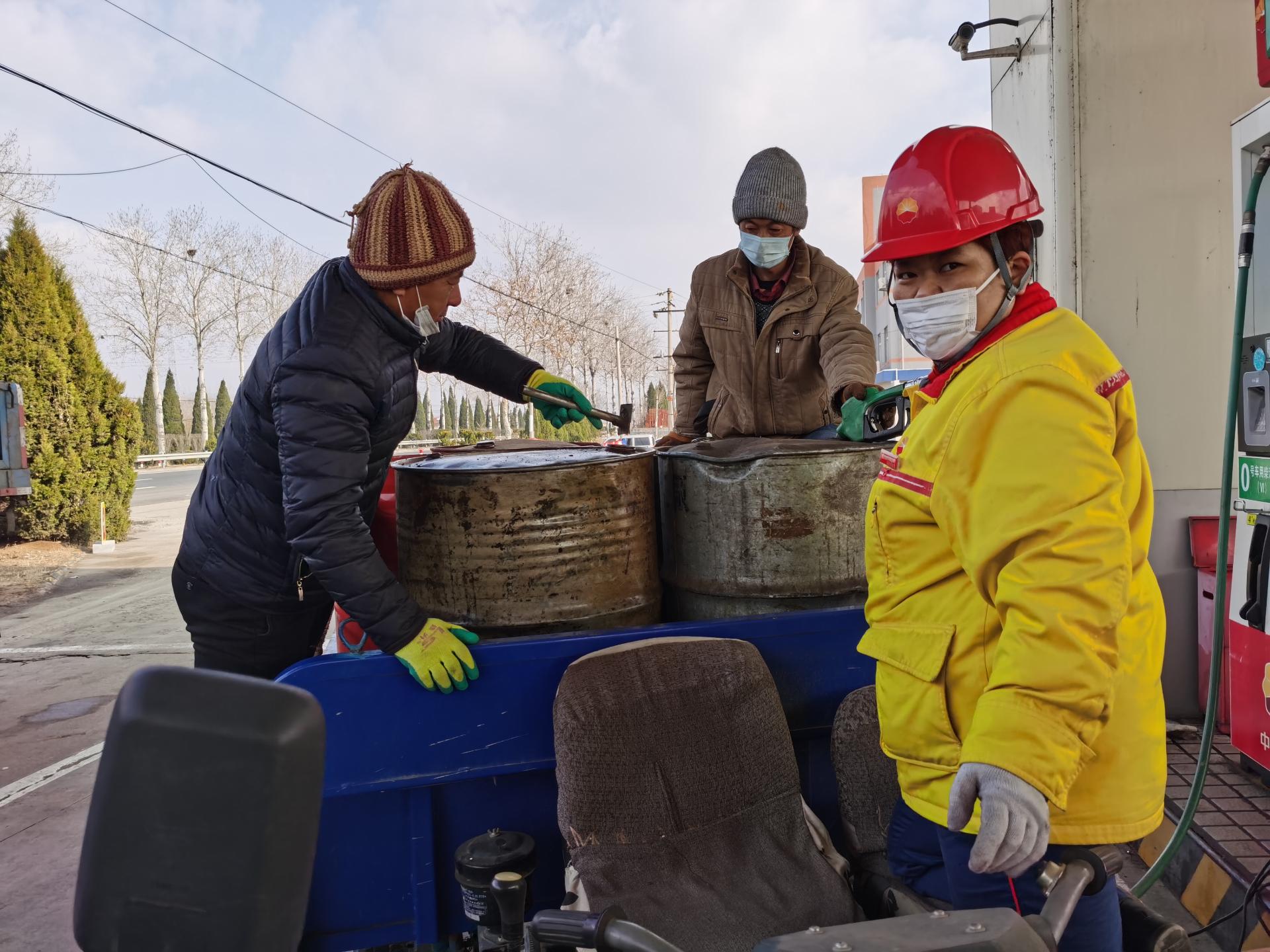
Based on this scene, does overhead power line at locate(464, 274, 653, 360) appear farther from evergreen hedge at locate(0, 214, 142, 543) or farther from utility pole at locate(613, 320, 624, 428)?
evergreen hedge at locate(0, 214, 142, 543)

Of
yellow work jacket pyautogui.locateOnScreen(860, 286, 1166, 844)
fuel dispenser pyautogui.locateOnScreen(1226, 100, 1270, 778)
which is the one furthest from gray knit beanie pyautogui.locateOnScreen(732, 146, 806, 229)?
yellow work jacket pyautogui.locateOnScreen(860, 286, 1166, 844)

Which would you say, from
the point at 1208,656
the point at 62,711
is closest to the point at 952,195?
the point at 1208,656

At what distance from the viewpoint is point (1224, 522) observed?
126 inches

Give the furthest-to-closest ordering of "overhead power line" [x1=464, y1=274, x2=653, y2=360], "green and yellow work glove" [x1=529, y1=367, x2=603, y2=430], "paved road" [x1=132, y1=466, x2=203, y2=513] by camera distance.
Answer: "overhead power line" [x1=464, y1=274, x2=653, y2=360]
"paved road" [x1=132, y1=466, x2=203, y2=513]
"green and yellow work glove" [x1=529, y1=367, x2=603, y2=430]

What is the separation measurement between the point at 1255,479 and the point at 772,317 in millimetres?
1763

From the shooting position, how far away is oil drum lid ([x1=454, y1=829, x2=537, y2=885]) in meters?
2.01

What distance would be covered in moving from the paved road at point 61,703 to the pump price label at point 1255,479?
14.1 feet

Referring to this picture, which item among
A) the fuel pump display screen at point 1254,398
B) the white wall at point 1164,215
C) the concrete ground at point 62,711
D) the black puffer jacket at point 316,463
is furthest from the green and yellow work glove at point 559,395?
the white wall at point 1164,215

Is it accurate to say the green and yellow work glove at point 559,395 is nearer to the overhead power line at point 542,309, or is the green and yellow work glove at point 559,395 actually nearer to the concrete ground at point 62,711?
the concrete ground at point 62,711

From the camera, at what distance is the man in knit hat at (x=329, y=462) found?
2.07 metres

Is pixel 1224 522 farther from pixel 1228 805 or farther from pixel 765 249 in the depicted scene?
pixel 765 249

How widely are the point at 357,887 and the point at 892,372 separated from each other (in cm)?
2856

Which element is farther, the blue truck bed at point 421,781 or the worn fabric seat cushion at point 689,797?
the blue truck bed at point 421,781

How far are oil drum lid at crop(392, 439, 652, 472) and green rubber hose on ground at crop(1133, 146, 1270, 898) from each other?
200 centimetres
